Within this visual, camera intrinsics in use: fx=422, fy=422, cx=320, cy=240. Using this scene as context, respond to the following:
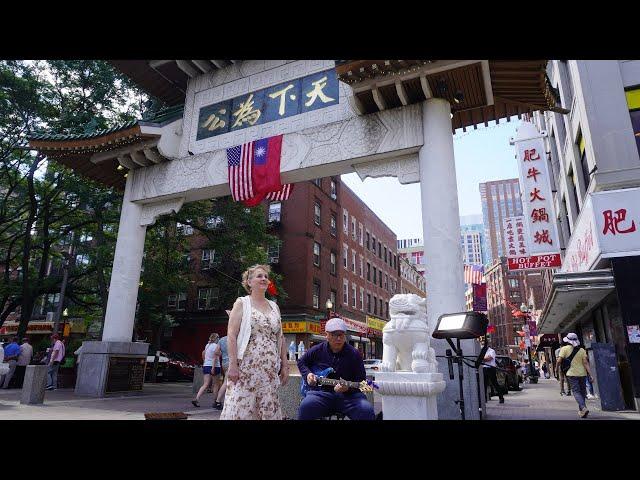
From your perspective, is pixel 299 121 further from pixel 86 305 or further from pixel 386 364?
pixel 86 305

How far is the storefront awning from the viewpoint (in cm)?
999

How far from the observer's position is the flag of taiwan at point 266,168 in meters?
10.9

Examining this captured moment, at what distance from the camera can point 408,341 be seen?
5809 millimetres

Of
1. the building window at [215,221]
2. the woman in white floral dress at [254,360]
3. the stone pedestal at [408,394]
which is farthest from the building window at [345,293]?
the woman in white floral dress at [254,360]

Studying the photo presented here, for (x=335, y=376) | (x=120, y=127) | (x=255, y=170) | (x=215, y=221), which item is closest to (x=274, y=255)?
(x=215, y=221)

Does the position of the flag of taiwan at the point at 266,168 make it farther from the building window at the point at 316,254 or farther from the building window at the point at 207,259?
the building window at the point at 207,259

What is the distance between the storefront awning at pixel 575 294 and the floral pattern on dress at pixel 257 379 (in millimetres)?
8762

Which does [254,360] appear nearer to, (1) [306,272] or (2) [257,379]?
(2) [257,379]

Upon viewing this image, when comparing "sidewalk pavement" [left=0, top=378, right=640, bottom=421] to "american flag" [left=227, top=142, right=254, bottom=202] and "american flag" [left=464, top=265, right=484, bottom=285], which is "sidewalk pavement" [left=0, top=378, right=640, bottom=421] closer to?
"american flag" [left=227, top=142, right=254, bottom=202]

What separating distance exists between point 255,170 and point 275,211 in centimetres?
2047

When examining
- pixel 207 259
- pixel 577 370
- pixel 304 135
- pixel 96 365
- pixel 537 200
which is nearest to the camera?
pixel 577 370

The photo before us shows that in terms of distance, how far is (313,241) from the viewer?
101 ft
